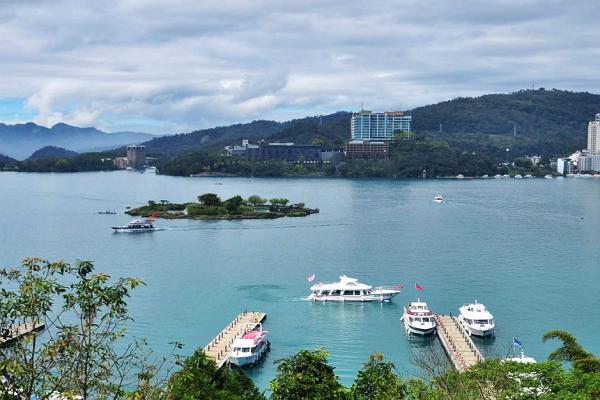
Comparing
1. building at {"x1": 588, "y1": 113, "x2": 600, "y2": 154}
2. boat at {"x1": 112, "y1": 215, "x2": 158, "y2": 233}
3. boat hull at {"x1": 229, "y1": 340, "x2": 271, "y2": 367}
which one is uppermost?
building at {"x1": 588, "y1": 113, "x2": 600, "y2": 154}

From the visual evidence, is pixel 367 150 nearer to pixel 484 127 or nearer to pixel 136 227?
pixel 484 127

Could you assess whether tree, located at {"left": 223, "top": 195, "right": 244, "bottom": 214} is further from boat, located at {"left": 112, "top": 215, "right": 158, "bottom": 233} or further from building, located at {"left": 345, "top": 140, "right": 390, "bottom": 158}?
building, located at {"left": 345, "top": 140, "right": 390, "bottom": 158}

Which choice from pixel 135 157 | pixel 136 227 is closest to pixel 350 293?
pixel 136 227

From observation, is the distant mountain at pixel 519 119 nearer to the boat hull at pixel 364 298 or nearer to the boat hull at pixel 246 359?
the boat hull at pixel 364 298

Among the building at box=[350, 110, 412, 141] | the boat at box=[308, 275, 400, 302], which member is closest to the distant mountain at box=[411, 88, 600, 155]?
the building at box=[350, 110, 412, 141]

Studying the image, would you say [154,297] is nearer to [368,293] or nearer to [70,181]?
[368,293]

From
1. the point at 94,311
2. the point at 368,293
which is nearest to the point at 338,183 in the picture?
the point at 368,293

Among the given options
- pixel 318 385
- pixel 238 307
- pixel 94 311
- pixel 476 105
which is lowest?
pixel 238 307
